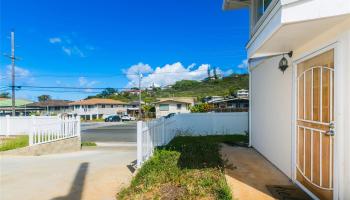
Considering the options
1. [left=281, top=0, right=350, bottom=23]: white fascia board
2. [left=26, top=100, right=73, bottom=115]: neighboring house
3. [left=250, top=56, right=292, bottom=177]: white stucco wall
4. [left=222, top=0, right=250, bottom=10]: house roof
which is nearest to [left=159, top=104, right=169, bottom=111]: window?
[left=26, top=100, right=73, bottom=115]: neighboring house

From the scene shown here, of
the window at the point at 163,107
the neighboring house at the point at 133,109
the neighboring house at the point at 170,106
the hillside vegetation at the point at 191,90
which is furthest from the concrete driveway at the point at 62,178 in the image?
the hillside vegetation at the point at 191,90

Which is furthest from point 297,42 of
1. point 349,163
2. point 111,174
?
point 111,174

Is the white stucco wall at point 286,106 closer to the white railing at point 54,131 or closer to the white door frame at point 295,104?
the white door frame at point 295,104

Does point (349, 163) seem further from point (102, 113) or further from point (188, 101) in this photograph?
point (102, 113)

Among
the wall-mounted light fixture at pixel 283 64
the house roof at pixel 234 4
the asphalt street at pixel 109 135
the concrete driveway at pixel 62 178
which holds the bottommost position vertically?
the asphalt street at pixel 109 135

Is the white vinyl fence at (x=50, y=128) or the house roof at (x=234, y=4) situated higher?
the house roof at (x=234, y=4)

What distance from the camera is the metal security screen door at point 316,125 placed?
152 inches

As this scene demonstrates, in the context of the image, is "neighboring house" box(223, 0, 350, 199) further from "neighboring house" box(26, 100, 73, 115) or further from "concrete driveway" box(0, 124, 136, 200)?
"neighboring house" box(26, 100, 73, 115)

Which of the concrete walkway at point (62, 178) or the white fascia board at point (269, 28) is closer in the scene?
the white fascia board at point (269, 28)

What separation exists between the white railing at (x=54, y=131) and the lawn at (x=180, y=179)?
4.78 metres

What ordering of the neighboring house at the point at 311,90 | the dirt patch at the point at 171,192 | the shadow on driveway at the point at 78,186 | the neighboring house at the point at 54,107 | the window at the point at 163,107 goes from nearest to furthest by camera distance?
1. the neighboring house at the point at 311,90
2. the dirt patch at the point at 171,192
3. the shadow on driveway at the point at 78,186
4. the window at the point at 163,107
5. the neighboring house at the point at 54,107

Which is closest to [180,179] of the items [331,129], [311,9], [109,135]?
[331,129]

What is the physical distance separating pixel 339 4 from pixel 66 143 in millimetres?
10031

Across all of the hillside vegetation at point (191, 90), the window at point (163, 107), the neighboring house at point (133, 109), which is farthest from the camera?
the hillside vegetation at point (191, 90)
